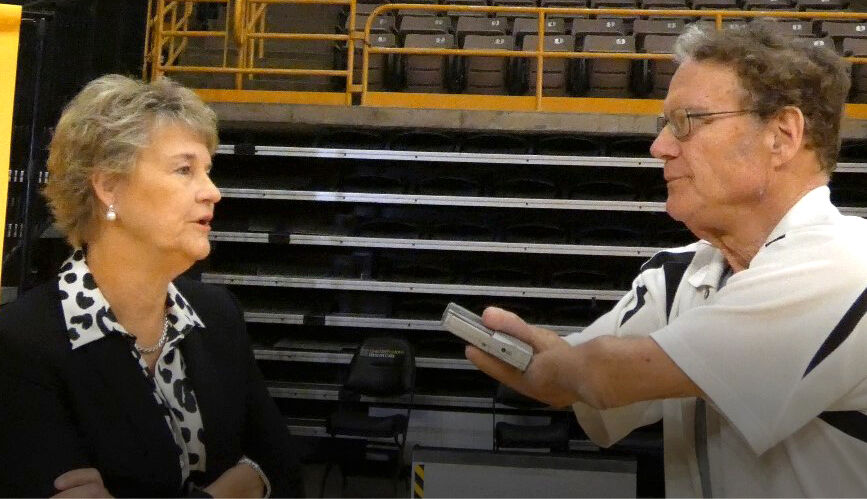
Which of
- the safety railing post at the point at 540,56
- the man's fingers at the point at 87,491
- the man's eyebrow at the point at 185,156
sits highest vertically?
the safety railing post at the point at 540,56

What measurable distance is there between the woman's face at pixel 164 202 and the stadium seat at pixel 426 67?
698cm

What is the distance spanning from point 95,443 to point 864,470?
1.37 m

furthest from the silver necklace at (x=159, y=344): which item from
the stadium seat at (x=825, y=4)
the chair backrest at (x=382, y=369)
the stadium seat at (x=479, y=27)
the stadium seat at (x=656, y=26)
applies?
the stadium seat at (x=825, y=4)

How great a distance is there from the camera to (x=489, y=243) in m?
6.95

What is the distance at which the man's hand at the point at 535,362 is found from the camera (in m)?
1.30

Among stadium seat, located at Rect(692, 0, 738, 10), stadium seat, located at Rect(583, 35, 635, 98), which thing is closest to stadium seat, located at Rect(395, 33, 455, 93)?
stadium seat, located at Rect(583, 35, 635, 98)

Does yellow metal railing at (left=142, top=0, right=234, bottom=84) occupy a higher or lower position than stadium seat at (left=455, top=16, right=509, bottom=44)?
lower

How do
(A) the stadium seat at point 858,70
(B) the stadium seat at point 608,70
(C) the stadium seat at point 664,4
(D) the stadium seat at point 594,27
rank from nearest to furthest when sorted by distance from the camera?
(A) the stadium seat at point 858,70, (B) the stadium seat at point 608,70, (D) the stadium seat at point 594,27, (C) the stadium seat at point 664,4

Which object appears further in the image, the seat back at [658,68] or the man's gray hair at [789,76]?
the seat back at [658,68]

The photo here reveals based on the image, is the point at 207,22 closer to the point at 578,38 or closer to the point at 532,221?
the point at 578,38

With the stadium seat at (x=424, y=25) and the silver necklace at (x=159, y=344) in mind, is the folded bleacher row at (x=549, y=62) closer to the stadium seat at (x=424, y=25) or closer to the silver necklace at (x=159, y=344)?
the stadium seat at (x=424, y=25)

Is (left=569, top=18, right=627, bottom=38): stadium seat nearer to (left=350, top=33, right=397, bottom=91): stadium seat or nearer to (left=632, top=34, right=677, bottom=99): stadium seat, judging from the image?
(left=632, top=34, right=677, bottom=99): stadium seat

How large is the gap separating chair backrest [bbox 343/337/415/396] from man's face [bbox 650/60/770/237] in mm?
4521

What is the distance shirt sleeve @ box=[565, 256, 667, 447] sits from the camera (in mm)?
1576
